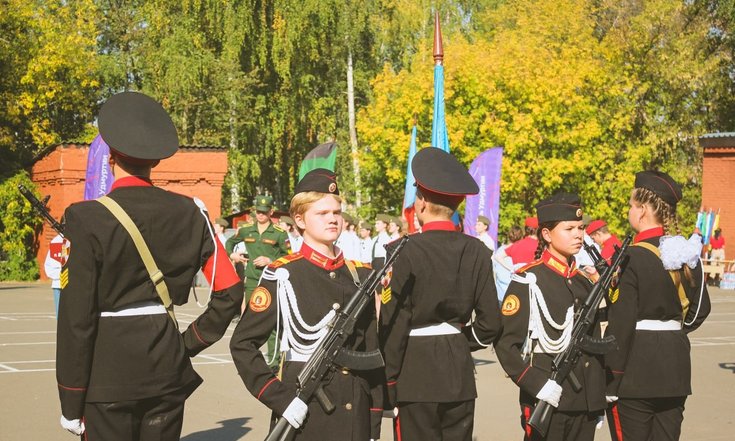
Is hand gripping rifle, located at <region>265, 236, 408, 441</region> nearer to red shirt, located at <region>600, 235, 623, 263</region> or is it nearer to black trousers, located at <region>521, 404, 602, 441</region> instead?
black trousers, located at <region>521, 404, 602, 441</region>

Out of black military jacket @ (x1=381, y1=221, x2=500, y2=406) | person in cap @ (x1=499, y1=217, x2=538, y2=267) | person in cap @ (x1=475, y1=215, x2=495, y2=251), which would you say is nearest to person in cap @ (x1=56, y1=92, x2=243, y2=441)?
black military jacket @ (x1=381, y1=221, x2=500, y2=406)

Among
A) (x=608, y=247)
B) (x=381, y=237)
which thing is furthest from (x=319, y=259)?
(x=381, y=237)

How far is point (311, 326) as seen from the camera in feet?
16.4

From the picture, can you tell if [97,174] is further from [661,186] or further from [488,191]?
[661,186]

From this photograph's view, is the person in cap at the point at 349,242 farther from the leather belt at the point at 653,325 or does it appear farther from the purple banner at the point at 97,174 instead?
the leather belt at the point at 653,325

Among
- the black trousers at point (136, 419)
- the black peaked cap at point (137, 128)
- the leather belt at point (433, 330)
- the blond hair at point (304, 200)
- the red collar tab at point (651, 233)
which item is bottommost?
the black trousers at point (136, 419)

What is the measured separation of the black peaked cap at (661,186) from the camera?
6605 mm

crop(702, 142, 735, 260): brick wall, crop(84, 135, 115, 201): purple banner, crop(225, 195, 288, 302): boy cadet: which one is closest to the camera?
crop(225, 195, 288, 302): boy cadet

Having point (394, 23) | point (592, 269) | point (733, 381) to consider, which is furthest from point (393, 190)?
point (592, 269)

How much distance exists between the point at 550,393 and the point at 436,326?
2.43 ft

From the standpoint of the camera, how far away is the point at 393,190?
44.0 meters

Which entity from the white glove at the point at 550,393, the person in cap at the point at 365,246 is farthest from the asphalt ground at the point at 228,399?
the person in cap at the point at 365,246

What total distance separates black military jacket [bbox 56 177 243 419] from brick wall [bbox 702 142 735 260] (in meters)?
38.3

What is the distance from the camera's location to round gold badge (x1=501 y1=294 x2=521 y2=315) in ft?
19.8
